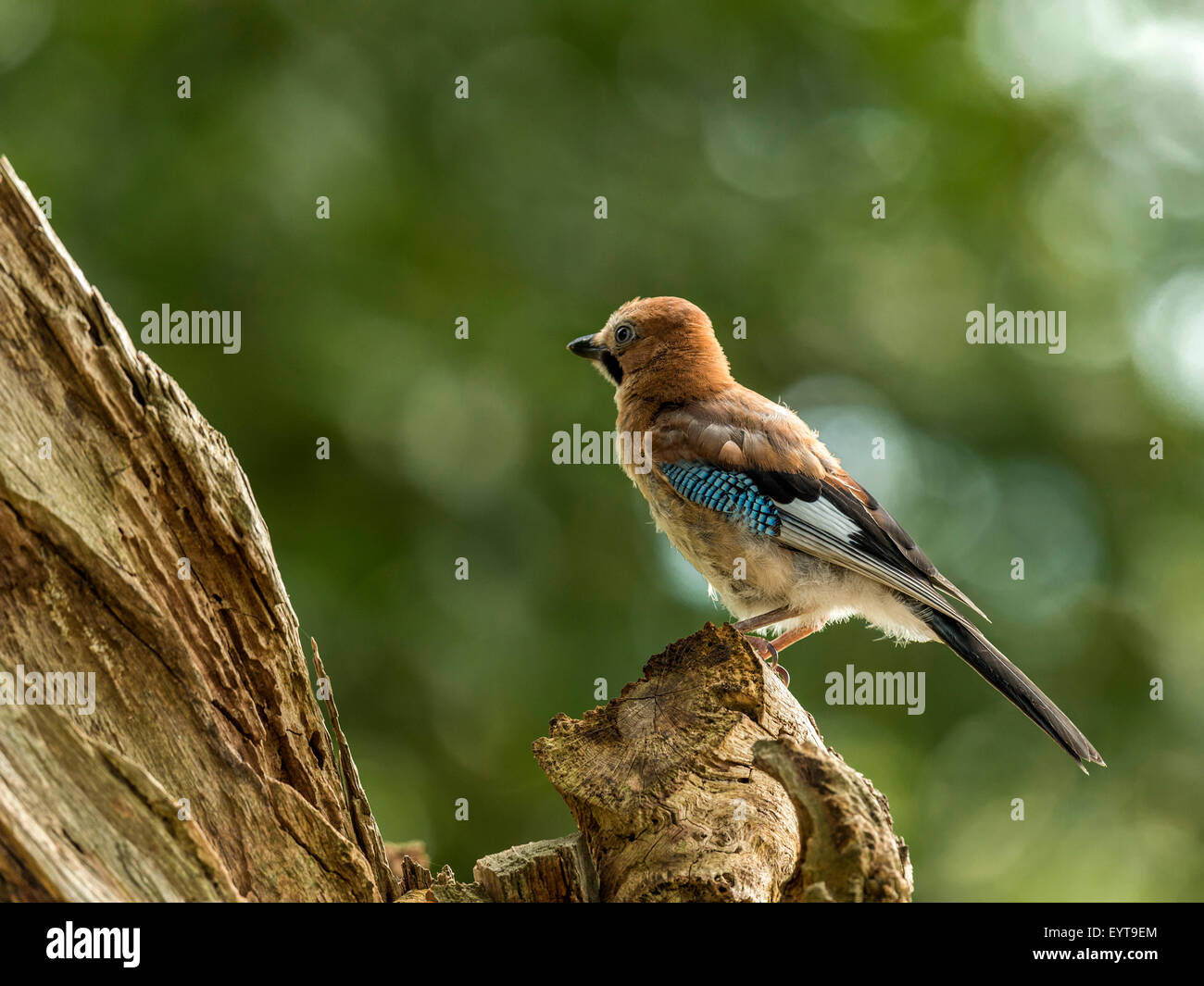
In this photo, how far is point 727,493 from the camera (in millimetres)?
5402

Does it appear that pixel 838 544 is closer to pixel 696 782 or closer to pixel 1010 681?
pixel 1010 681

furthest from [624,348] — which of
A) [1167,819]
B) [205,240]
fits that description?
[1167,819]

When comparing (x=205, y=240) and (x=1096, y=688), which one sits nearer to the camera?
(x=205, y=240)

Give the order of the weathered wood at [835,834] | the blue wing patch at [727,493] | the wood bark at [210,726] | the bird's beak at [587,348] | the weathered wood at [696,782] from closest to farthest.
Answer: the weathered wood at [835,834], the wood bark at [210,726], the weathered wood at [696,782], the blue wing patch at [727,493], the bird's beak at [587,348]

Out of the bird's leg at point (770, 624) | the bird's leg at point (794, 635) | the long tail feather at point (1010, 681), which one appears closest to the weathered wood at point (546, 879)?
the bird's leg at point (770, 624)

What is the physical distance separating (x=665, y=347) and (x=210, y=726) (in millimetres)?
3639

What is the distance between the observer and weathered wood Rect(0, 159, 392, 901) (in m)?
2.91

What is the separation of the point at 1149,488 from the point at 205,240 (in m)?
6.86

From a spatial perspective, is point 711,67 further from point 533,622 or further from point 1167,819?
point 1167,819

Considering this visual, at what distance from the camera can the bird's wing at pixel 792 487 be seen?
17.1 feet

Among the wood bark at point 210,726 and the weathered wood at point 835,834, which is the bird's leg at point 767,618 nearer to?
the wood bark at point 210,726

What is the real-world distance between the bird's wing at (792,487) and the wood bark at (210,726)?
164 centimetres

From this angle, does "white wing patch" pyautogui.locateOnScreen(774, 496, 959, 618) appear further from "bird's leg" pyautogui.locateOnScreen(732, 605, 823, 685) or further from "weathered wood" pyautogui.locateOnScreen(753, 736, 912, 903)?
"weathered wood" pyautogui.locateOnScreen(753, 736, 912, 903)

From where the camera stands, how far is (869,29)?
8500 millimetres
